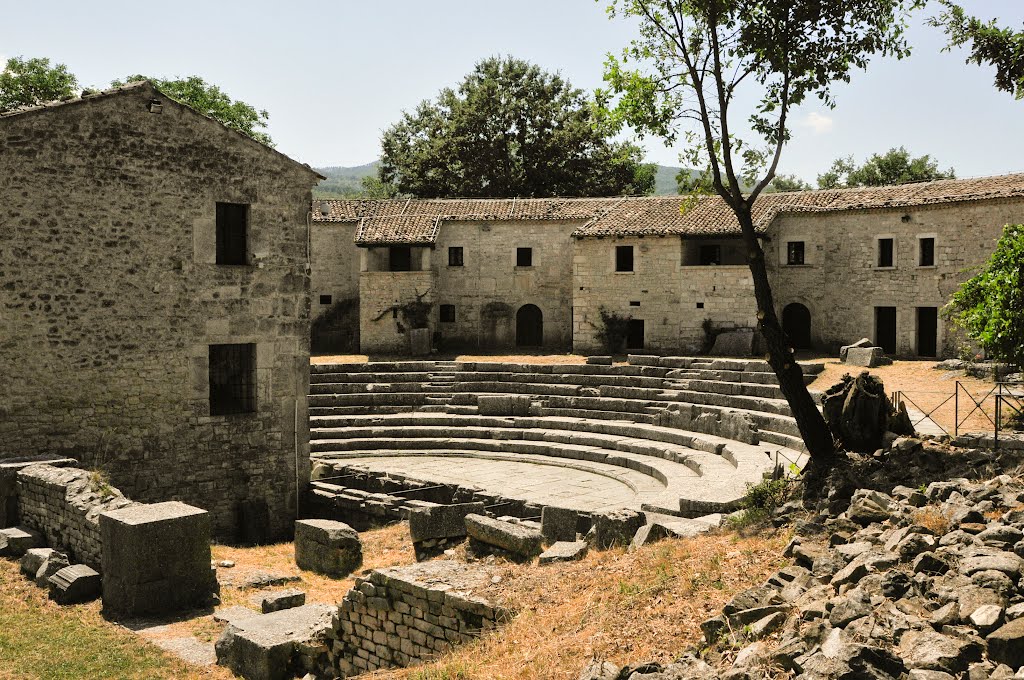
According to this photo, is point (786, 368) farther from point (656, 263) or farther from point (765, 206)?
point (765, 206)

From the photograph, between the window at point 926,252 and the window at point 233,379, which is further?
the window at point 926,252

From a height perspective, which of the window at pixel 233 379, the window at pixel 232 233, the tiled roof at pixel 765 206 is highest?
the tiled roof at pixel 765 206

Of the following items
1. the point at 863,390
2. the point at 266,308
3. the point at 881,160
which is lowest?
the point at 863,390

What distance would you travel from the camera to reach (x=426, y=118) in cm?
5247

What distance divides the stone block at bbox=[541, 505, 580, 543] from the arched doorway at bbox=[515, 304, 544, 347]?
2284 cm

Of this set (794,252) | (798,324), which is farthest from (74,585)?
(794,252)

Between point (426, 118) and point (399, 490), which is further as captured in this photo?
point (426, 118)

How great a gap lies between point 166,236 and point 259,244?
1985mm

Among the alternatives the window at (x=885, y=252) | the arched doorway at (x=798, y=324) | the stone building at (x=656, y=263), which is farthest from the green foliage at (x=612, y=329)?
the window at (x=885, y=252)

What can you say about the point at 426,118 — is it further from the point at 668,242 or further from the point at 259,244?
the point at 259,244

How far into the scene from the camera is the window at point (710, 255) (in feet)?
113

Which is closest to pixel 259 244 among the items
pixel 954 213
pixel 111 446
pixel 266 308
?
pixel 266 308

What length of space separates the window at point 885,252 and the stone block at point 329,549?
79.0 ft

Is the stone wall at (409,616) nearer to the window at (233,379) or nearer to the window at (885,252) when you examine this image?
the window at (233,379)
